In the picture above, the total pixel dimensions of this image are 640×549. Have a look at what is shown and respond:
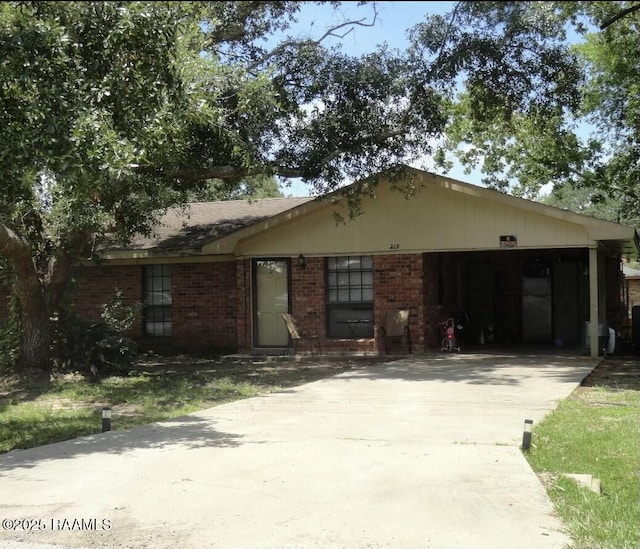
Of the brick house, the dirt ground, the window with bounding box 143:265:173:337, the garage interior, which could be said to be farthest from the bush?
the garage interior

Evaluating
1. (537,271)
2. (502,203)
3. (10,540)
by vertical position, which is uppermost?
(502,203)

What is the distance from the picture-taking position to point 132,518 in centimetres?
493

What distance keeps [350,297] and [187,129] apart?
21.9 ft

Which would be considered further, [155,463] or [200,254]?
[200,254]

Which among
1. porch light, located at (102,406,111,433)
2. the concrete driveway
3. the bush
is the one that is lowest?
the concrete driveway

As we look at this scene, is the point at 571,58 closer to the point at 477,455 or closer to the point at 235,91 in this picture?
the point at 235,91

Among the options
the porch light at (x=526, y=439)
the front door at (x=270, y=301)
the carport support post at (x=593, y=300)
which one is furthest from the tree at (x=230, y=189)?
the porch light at (x=526, y=439)

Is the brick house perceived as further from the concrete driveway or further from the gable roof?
the concrete driveway

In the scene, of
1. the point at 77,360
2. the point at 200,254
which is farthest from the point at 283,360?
the point at 77,360

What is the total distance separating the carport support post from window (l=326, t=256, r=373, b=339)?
4.58m

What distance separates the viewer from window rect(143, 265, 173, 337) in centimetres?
1741

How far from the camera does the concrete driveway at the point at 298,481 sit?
458 centimetres

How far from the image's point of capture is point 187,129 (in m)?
10.2

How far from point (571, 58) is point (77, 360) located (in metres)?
11.0
